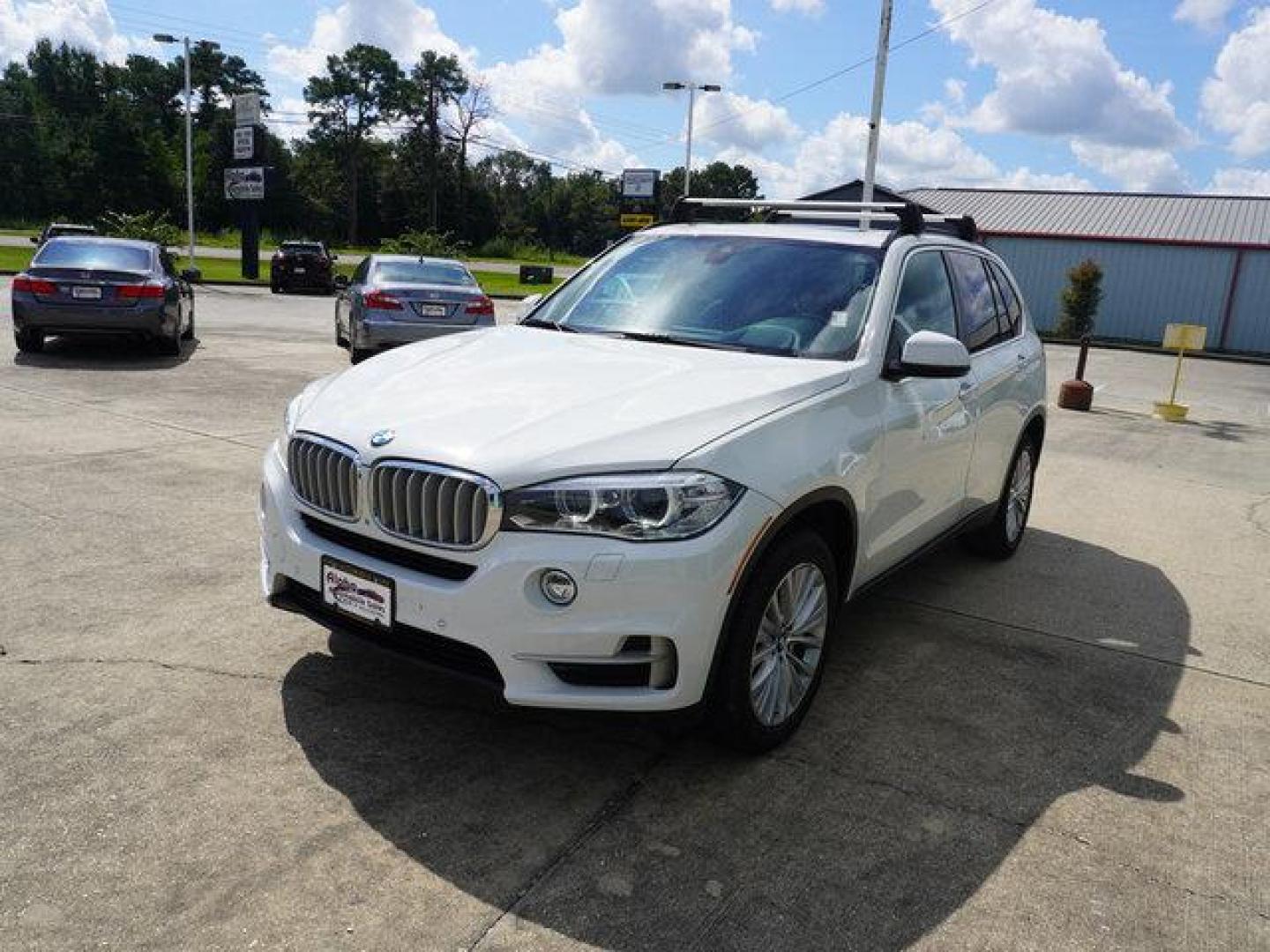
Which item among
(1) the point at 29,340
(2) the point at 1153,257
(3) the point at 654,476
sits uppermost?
(2) the point at 1153,257

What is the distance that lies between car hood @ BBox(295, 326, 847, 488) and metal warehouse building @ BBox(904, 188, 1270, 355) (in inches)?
1391

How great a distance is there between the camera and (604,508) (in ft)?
9.66

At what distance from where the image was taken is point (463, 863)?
2832 mm

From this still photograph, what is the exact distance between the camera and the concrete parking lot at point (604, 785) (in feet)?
8.74

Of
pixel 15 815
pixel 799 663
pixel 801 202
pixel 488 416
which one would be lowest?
pixel 15 815

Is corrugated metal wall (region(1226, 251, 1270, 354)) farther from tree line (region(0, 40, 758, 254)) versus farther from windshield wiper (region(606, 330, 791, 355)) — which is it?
tree line (region(0, 40, 758, 254))

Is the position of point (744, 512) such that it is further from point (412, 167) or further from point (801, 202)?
point (412, 167)

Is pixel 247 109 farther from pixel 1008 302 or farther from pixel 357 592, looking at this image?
pixel 357 592

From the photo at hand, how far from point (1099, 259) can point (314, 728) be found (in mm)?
37227

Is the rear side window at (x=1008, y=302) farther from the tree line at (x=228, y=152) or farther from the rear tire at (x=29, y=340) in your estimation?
the tree line at (x=228, y=152)

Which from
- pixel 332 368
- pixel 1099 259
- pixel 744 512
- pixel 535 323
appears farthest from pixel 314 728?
pixel 1099 259

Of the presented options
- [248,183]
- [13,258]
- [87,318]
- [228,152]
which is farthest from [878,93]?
[228,152]

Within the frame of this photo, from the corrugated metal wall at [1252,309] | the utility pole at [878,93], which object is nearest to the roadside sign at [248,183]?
the utility pole at [878,93]

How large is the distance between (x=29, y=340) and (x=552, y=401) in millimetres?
11422
